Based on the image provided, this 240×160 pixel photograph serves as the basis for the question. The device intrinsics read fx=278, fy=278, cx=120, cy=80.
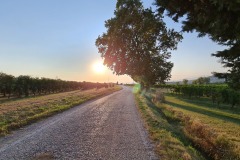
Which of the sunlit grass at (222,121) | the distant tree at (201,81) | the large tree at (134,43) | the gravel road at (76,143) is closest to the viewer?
Result: the gravel road at (76,143)

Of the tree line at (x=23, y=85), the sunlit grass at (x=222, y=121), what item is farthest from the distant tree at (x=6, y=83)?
the sunlit grass at (x=222, y=121)

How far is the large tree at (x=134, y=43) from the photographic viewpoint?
128 ft

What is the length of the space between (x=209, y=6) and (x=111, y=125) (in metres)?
8.75

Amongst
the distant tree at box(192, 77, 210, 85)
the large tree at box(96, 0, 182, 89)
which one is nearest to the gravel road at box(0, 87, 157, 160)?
the large tree at box(96, 0, 182, 89)

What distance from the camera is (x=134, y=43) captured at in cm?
4144

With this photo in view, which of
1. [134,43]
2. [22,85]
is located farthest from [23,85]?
[134,43]

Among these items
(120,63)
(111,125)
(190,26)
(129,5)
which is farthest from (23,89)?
(190,26)

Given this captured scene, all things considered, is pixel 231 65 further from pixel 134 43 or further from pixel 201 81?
pixel 201 81

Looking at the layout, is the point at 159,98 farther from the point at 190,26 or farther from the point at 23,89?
the point at 190,26

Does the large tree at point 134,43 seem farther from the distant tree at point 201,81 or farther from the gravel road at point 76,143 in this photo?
the distant tree at point 201,81

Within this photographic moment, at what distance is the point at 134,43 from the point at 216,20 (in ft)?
115

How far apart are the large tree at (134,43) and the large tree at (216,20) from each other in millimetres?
27221

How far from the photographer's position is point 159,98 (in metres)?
38.7

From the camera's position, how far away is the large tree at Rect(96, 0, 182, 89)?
128 feet
